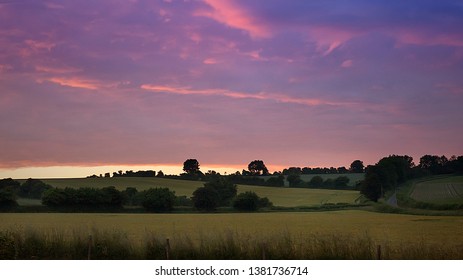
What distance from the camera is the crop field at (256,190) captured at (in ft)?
311

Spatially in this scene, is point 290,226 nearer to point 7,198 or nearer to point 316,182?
point 7,198

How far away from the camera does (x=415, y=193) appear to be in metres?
98.8

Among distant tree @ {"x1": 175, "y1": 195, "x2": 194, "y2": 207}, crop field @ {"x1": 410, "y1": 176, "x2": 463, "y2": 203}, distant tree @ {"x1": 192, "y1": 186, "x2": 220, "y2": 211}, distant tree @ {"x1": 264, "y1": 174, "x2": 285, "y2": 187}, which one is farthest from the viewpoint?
distant tree @ {"x1": 264, "y1": 174, "x2": 285, "y2": 187}

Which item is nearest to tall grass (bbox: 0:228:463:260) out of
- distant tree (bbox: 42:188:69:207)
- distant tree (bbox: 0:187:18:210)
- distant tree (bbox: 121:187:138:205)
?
distant tree (bbox: 0:187:18:210)

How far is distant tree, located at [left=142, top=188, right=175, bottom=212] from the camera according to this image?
92.2 meters

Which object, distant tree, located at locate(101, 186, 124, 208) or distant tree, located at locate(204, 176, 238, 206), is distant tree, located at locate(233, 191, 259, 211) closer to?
distant tree, located at locate(204, 176, 238, 206)

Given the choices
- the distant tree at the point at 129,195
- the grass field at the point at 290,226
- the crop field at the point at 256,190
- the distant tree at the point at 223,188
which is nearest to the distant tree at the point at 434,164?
the grass field at the point at 290,226

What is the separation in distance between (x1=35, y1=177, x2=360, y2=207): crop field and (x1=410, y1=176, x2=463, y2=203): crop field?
1705 cm

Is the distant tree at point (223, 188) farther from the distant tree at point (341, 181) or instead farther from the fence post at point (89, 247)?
the fence post at point (89, 247)

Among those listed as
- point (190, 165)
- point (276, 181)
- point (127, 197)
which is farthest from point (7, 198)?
point (276, 181)

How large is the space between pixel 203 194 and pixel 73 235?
76592 mm

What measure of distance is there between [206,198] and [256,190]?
16.6 metres

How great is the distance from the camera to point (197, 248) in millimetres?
21297
